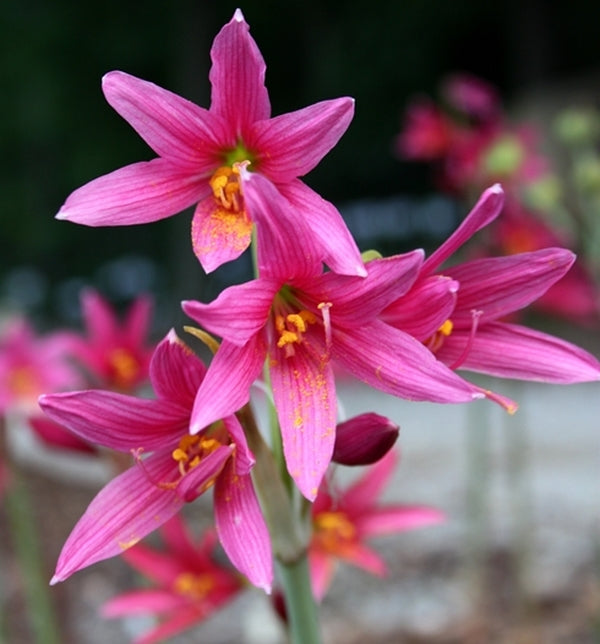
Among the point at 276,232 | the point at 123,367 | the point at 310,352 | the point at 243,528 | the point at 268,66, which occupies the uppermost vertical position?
the point at 276,232

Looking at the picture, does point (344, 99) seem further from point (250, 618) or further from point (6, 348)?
point (250, 618)

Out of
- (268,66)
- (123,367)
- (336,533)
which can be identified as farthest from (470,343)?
(268,66)

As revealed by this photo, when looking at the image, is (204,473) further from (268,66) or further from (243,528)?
(268,66)

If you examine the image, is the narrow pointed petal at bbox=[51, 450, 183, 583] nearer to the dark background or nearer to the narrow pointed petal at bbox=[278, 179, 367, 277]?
the narrow pointed petal at bbox=[278, 179, 367, 277]

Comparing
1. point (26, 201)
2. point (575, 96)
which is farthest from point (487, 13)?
point (26, 201)

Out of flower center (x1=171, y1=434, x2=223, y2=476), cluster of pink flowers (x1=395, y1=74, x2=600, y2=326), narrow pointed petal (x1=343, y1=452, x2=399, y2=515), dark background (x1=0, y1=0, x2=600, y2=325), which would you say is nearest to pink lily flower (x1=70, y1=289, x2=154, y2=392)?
narrow pointed petal (x1=343, y1=452, x2=399, y2=515)

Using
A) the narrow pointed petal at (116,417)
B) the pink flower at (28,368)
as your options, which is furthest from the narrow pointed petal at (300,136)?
the pink flower at (28,368)

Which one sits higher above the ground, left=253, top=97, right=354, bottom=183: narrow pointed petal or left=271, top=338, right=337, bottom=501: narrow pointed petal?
left=253, top=97, right=354, bottom=183: narrow pointed petal
